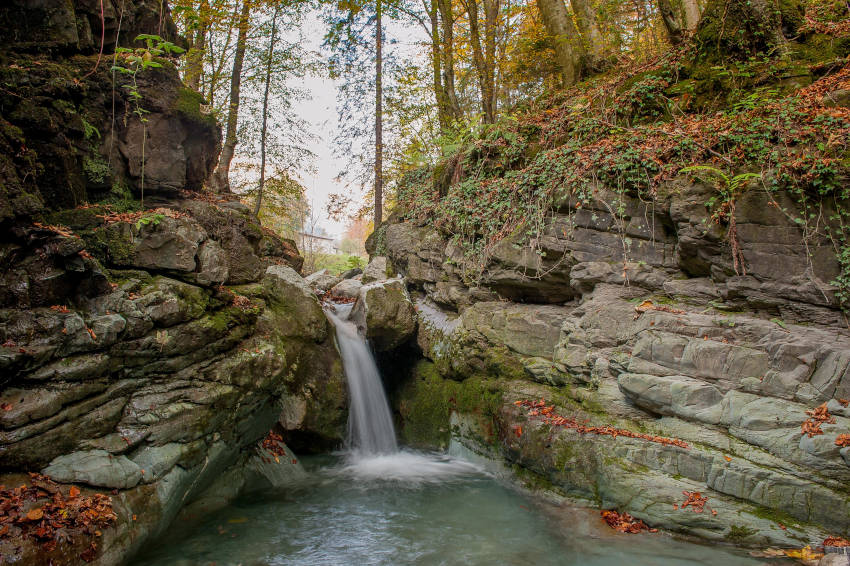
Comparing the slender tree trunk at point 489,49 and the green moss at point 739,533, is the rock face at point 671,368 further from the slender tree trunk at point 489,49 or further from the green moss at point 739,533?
the slender tree trunk at point 489,49

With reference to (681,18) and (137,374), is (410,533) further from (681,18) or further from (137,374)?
(681,18)

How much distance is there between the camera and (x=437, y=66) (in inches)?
495

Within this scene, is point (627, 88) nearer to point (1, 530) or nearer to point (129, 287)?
point (129, 287)

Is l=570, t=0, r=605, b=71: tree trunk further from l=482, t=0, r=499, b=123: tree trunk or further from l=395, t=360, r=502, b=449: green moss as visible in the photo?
l=395, t=360, r=502, b=449: green moss

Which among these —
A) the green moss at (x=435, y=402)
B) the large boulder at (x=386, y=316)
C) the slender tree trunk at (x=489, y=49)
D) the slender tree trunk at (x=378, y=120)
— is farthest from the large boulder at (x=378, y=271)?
the slender tree trunk at (x=489, y=49)

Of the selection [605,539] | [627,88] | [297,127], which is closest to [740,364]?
[605,539]

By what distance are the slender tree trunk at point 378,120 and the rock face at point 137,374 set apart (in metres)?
7.99

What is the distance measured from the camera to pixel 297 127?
556 inches

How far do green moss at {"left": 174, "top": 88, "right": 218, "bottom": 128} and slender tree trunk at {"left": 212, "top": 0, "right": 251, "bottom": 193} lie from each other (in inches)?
171

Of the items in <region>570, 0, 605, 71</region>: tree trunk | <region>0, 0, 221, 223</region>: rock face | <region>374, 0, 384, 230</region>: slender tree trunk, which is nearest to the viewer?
<region>0, 0, 221, 223</region>: rock face

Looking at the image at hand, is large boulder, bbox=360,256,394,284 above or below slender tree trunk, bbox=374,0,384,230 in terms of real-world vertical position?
below

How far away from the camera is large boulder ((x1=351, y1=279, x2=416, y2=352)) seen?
8.67 m

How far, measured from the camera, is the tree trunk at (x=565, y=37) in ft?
32.5

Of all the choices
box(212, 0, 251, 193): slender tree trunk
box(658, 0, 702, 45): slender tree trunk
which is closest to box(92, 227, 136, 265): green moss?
box(212, 0, 251, 193): slender tree trunk
